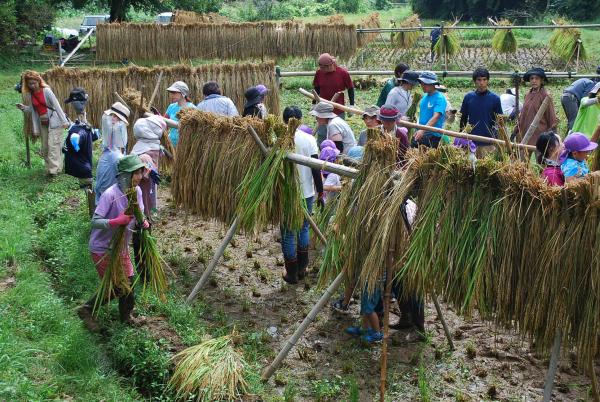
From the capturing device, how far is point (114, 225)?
6660 millimetres

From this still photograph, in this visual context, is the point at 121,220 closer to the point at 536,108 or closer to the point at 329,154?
the point at 329,154

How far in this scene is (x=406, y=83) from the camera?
33.8 feet

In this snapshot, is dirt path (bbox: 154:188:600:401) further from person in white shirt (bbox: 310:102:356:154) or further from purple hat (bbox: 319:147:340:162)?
person in white shirt (bbox: 310:102:356:154)

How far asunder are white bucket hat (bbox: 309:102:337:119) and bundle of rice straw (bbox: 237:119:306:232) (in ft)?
6.46

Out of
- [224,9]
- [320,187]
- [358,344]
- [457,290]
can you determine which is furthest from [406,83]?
[224,9]

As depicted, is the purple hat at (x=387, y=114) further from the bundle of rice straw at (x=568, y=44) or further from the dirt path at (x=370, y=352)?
the bundle of rice straw at (x=568, y=44)

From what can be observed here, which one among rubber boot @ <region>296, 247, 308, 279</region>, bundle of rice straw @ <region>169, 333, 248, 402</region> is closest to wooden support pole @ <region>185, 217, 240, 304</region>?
rubber boot @ <region>296, 247, 308, 279</region>

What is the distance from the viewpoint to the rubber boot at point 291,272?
8375mm

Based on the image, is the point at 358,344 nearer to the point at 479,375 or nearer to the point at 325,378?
the point at 325,378

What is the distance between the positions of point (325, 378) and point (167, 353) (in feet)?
4.56

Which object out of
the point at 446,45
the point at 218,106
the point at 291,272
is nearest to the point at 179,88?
the point at 218,106

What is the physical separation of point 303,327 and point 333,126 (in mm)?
3521

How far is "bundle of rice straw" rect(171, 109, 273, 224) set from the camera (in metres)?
7.81

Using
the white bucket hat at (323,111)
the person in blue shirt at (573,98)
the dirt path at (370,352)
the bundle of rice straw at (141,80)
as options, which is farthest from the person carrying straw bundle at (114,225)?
the bundle of rice straw at (141,80)
